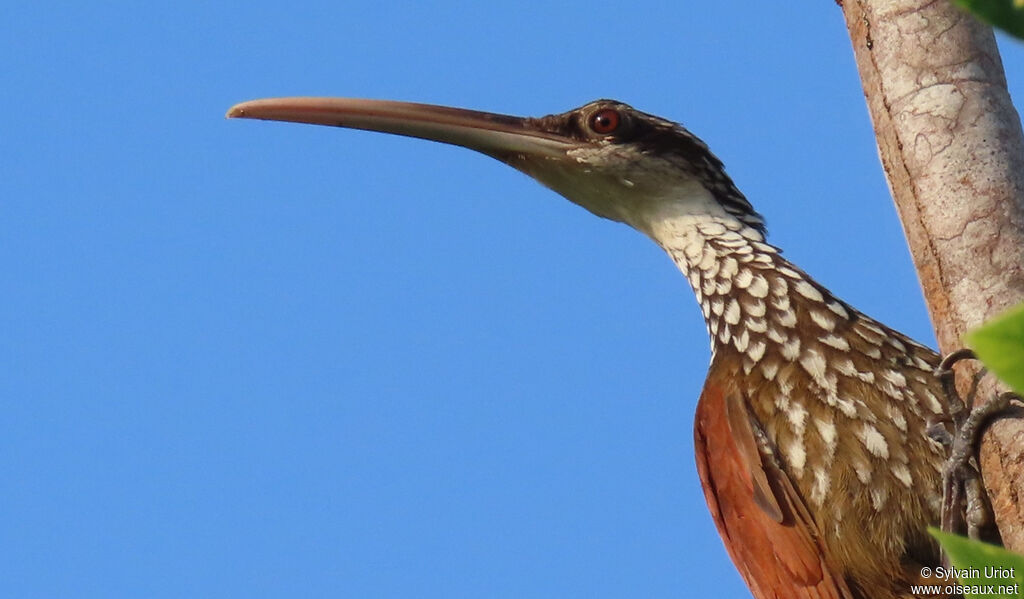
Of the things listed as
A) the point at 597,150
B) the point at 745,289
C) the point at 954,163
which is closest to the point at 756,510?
the point at 745,289

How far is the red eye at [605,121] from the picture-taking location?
5.78m

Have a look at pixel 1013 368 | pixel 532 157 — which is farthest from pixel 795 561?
pixel 1013 368

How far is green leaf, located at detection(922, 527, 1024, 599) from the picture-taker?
1499 millimetres

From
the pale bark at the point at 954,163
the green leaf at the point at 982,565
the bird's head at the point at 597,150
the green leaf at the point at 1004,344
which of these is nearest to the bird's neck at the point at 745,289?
the bird's head at the point at 597,150

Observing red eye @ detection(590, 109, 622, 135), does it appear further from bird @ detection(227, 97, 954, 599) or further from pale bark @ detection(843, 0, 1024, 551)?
pale bark @ detection(843, 0, 1024, 551)

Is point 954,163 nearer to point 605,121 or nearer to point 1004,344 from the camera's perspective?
point 605,121

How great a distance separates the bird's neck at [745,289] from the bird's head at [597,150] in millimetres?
108

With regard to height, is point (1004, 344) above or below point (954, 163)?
below

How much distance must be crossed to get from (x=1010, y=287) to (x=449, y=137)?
2.78m

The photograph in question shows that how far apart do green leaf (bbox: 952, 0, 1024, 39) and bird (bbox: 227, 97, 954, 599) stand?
309 cm

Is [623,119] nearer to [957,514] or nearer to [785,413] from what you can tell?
[785,413]

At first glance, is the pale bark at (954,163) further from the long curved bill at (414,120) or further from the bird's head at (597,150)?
the long curved bill at (414,120)

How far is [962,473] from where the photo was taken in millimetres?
3779

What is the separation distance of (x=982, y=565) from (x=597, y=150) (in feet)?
14.3
